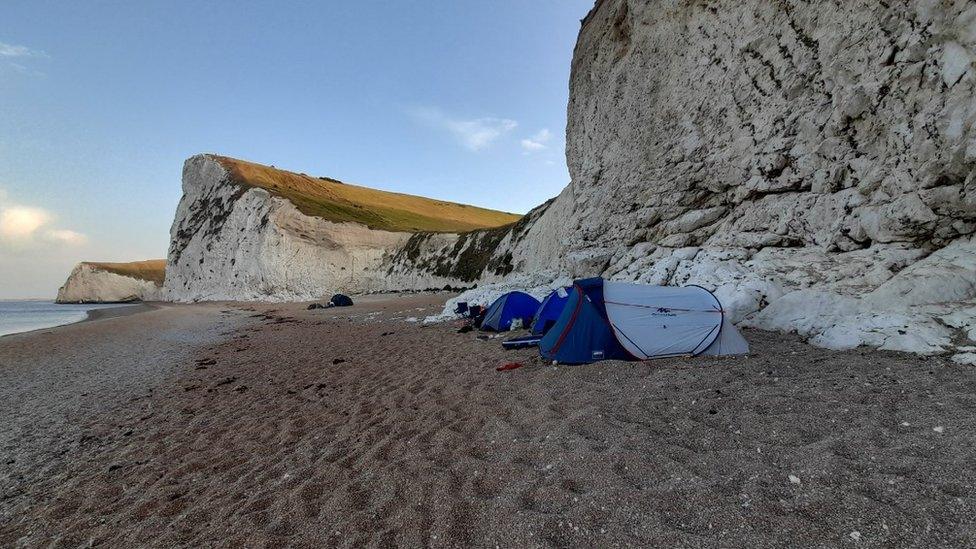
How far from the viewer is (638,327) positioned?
812 centimetres

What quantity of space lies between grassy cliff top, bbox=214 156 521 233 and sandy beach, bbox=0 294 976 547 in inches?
1738

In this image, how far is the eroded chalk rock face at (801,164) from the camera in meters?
7.43

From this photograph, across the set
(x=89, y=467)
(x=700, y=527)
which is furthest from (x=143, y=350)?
(x=700, y=527)

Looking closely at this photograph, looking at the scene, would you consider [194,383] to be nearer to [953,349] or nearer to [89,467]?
[89,467]

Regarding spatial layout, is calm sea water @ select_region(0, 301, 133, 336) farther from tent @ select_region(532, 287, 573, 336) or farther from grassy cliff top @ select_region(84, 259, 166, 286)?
grassy cliff top @ select_region(84, 259, 166, 286)

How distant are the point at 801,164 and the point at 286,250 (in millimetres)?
A: 47975

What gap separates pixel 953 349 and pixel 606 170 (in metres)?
12.9

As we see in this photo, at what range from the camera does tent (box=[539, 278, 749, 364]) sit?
7.98m

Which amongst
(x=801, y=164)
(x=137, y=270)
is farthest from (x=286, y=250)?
(x=137, y=270)

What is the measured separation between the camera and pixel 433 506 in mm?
3812

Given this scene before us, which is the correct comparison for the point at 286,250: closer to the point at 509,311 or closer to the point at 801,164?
the point at 509,311

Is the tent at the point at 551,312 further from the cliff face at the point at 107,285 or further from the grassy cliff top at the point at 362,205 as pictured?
the cliff face at the point at 107,285

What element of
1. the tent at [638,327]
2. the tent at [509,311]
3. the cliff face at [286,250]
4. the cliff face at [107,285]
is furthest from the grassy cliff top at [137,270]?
the tent at [638,327]

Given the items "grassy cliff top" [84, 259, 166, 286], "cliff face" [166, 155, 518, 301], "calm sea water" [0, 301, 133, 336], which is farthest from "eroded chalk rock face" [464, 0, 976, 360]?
"grassy cliff top" [84, 259, 166, 286]
